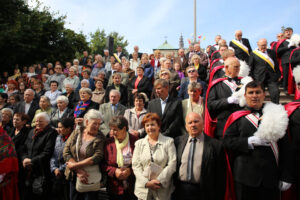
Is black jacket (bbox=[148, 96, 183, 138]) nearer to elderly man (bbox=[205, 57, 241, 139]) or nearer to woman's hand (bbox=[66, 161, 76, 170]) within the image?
elderly man (bbox=[205, 57, 241, 139])

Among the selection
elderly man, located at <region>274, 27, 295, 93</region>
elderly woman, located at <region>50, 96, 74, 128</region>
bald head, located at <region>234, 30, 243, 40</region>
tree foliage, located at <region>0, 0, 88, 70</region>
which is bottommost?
elderly woman, located at <region>50, 96, 74, 128</region>

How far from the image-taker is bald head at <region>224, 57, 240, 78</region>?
3500mm

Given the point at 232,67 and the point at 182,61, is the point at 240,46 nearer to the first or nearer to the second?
the point at 182,61

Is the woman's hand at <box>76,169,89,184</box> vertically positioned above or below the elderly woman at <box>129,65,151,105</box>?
below

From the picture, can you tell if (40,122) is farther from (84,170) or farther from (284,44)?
(284,44)

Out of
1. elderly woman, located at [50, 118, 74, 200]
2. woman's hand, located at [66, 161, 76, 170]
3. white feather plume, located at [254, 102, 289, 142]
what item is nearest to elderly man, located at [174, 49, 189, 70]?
elderly woman, located at [50, 118, 74, 200]

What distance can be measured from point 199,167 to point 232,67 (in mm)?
1615

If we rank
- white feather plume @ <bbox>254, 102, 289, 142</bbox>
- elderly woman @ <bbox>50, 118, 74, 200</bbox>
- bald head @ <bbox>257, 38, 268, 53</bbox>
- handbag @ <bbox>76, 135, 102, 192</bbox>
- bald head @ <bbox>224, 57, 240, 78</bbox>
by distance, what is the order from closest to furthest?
white feather plume @ <bbox>254, 102, 289, 142</bbox>
handbag @ <bbox>76, 135, 102, 192</bbox>
bald head @ <bbox>224, 57, 240, 78</bbox>
elderly woman @ <bbox>50, 118, 74, 200</bbox>
bald head @ <bbox>257, 38, 268, 53</bbox>

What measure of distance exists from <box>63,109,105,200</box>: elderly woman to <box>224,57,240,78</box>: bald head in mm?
2149

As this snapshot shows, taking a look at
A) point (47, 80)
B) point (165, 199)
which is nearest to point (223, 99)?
point (165, 199)

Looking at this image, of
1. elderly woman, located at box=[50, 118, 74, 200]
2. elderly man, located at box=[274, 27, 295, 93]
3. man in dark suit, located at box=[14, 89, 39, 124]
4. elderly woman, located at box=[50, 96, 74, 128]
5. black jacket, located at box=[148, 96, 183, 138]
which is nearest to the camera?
elderly woman, located at box=[50, 118, 74, 200]

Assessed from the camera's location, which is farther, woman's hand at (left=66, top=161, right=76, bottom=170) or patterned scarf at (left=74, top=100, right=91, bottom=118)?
patterned scarf at (left=74, top=100, right=91, bottom=118)

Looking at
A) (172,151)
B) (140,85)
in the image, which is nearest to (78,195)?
(172,151)

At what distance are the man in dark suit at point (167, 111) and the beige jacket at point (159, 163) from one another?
785 mm
